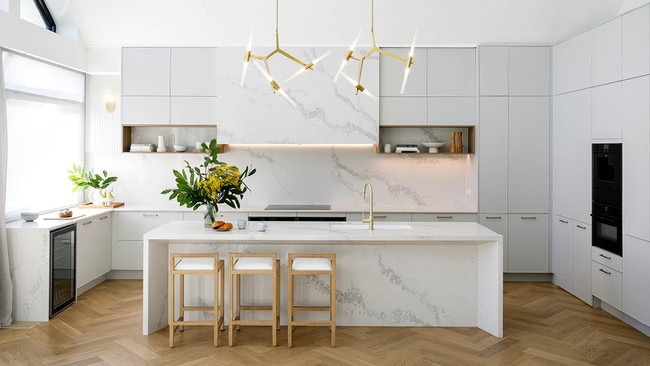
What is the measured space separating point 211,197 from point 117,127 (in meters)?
2.97

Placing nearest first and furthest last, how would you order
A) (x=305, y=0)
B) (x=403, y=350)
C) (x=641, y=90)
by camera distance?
(x=403, y=350) → (x=641, y=90) → (x=305, y=0)

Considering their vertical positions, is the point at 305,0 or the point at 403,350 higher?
the point at 305,0

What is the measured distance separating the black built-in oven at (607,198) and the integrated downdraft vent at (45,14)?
6040mm

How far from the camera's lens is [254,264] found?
3.96m

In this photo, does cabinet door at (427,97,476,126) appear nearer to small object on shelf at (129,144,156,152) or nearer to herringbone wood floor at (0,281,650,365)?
herringbone wood floor at (0,281,650,365)

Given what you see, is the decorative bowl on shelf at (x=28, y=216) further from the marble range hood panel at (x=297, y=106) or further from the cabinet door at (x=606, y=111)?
the cabinet door at (x=606, y=111)

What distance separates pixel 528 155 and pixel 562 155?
392 millimetres

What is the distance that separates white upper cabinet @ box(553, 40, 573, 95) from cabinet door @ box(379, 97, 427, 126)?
4.85ft

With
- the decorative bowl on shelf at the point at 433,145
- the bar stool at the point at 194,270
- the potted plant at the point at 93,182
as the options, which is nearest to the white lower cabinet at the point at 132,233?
the potted plant at the point at 93,182

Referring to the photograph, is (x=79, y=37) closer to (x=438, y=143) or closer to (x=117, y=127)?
(x=117, y=127)

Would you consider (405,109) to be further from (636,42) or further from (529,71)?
(636,42)

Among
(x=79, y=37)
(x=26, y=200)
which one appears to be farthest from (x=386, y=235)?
(x=79, y=37)

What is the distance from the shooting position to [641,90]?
4270mm

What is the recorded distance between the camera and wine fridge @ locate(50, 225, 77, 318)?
4641 millimetres
